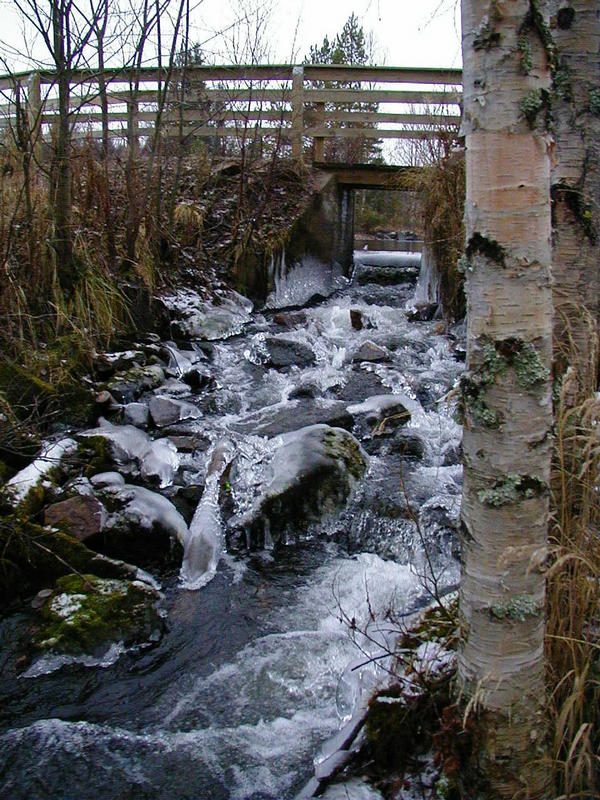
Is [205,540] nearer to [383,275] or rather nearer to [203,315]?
[203,315]

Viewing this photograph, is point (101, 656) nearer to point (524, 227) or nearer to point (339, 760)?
point (339, 760)

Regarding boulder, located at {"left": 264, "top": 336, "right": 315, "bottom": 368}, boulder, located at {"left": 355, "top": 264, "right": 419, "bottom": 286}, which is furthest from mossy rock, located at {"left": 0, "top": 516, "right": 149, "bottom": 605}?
boulder, located at {"left": 355, "top": 264, "right": 419, "bottom": 286}

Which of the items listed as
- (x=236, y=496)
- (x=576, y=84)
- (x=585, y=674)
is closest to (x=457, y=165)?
(x=236, y=496)

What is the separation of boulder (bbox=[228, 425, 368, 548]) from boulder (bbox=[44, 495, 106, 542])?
0.81 m

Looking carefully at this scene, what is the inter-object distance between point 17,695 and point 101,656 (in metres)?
0.38

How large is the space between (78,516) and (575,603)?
2677mm

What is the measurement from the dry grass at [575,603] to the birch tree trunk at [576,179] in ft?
0.28

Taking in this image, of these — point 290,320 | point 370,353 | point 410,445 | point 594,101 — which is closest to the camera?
point 594,101

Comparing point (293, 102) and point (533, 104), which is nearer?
point (533, 104)

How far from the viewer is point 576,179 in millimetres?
2082

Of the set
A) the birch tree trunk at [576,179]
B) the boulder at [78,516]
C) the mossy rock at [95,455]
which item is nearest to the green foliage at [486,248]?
the birch tree trunk at [576,179]

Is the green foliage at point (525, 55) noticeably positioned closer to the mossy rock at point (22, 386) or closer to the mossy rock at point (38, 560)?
the mossy rock at point (38, 560)

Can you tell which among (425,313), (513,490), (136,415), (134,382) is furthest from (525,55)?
(425,313)

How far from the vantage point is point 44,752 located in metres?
2.62
